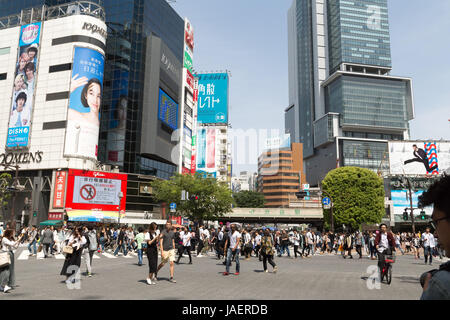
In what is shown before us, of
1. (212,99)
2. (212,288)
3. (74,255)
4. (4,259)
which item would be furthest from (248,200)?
(4,259)

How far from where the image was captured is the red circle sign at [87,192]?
161 ft

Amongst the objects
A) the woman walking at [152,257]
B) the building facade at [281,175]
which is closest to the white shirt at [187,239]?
the woman walking at [152,257]

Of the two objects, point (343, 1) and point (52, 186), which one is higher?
point (343, 1)

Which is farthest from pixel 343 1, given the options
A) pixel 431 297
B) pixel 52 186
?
pixel 431 297

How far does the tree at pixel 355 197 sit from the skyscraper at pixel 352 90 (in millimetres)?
72409

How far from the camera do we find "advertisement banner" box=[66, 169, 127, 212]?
4841cm

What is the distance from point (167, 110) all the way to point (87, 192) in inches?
855

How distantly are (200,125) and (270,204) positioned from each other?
209ft

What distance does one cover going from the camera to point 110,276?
42.4 feet

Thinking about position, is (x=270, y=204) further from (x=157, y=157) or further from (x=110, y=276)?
(x=110, y=276)

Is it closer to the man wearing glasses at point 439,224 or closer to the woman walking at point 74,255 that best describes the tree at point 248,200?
the woman walking at point 74,255
